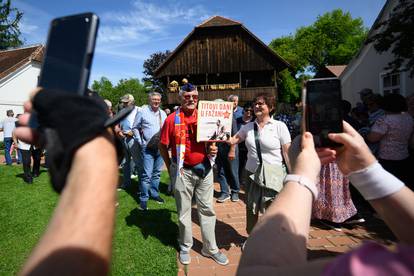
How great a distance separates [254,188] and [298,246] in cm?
296

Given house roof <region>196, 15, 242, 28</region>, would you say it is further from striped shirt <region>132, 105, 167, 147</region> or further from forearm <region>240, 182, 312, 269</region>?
forearm <region>240, 182, 312, 269</region>

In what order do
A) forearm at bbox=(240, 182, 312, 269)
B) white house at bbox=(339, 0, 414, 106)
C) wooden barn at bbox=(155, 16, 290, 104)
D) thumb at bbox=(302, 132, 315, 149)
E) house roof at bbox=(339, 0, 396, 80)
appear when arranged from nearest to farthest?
1. forearm at bbox=(240, 182, 312, 269)
2. thumb at bbox=(302, 132, 315, 149)
3. white house at bbox=(339, 0, 414, 106)
4. house roof at bbox=(339, 0, 396, 80)
5. wooden barn at bbox=(155, 16, 290, 104)

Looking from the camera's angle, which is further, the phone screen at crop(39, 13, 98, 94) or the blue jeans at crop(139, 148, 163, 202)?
the blue jeans at crop(139, 148, 163, 202)

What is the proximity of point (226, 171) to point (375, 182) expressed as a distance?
17.9ft

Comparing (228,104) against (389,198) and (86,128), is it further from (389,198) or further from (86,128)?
(86,128)

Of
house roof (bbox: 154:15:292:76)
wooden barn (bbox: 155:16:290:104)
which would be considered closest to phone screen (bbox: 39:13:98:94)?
wooden barn (bbox: 155:16:290:104)

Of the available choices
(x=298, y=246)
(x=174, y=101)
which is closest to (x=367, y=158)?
(x=298, y=246)

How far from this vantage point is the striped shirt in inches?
230

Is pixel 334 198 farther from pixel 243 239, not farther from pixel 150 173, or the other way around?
pixel 150 173

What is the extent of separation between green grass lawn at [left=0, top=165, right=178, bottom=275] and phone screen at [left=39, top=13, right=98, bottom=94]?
2.94m

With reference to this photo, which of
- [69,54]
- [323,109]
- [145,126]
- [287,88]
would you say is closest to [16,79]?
[145,126]

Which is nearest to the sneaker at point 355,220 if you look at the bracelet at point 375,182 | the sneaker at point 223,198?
the sneaker at point 223,198

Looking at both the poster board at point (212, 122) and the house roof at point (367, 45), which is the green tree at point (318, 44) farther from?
the poster board at point (212, 122)

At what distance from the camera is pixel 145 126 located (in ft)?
19.3
